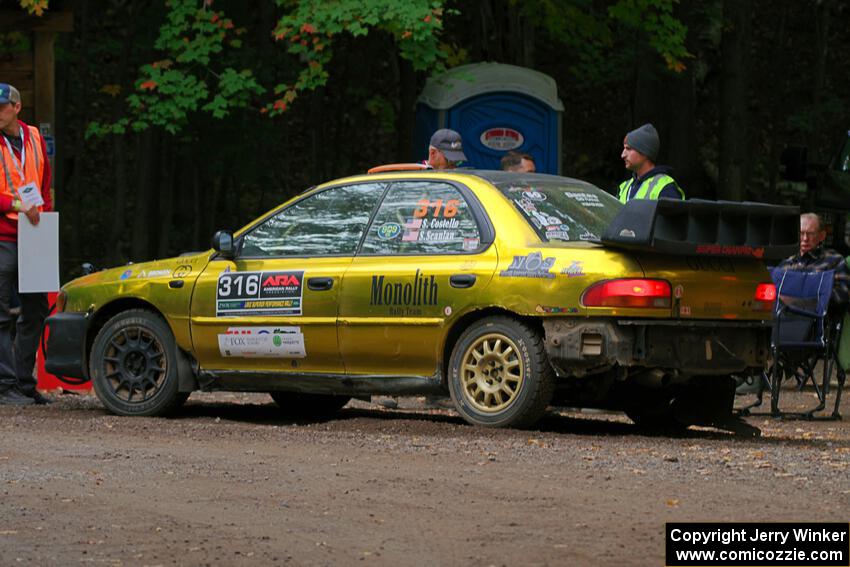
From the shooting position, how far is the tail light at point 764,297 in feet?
33.8

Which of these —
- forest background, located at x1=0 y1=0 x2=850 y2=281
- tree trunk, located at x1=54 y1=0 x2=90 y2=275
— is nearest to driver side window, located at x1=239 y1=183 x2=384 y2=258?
forest background, located at x1=0 y1=0 x2=850 y2=281

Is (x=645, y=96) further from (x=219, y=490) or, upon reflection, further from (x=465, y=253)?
(x=219, y=490)

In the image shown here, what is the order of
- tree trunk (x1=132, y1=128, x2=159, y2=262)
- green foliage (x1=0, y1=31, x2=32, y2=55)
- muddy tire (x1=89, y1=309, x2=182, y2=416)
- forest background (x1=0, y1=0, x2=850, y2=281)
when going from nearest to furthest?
1. muddy tire (x1=89, y1=309, x2=182, y2=416)
2. green foliage (x1=0, y1=31, x2=32, y2=55)
3. forest background (x1=0, y1=0, x2=850, y2=281)
4. tree trunk (x1=132, y1=128, x2=159, y2=262)

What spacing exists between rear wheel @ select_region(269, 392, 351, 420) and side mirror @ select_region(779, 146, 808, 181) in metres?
9.84

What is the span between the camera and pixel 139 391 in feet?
37.4

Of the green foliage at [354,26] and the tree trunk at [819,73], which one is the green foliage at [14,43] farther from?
the tree trunk at [819,73]

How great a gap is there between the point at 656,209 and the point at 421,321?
1623 mm

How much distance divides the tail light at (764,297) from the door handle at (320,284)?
2576 mm

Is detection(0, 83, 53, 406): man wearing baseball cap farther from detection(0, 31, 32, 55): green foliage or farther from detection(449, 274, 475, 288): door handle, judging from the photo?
detection(0, 31, 32, 55): green foliage

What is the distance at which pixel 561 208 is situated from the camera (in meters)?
10.5

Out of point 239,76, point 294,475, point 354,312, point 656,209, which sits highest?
point 239,76

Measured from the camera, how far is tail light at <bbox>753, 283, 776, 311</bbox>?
33.8 feet

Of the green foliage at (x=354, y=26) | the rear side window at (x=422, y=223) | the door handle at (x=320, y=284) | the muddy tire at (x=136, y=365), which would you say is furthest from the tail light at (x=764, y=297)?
the green foliage at (x=354, y=26)

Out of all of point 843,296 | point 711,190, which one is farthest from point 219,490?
point 711,190
